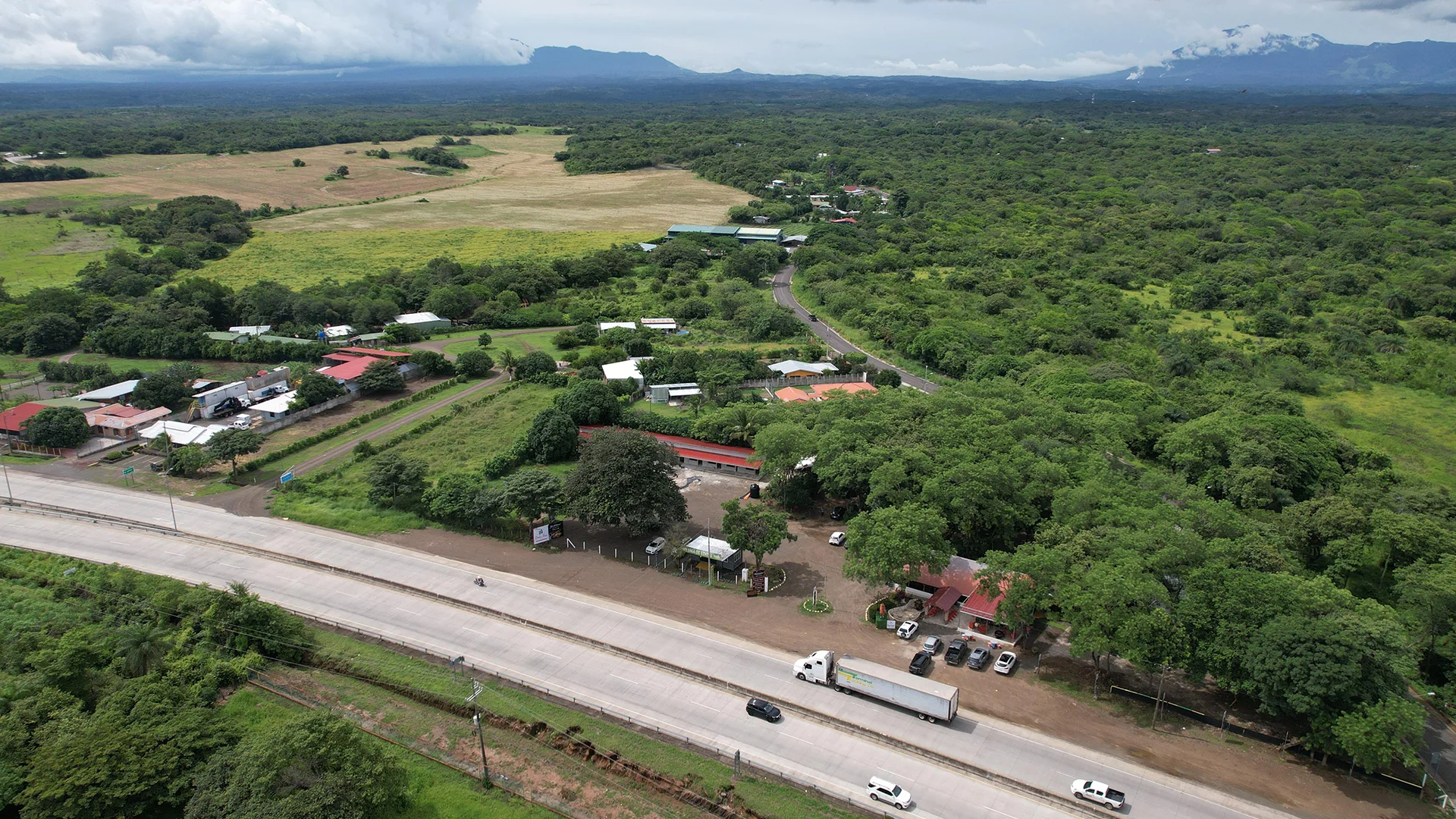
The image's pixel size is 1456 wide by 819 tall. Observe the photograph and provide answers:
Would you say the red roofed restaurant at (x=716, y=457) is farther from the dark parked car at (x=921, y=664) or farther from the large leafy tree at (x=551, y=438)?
the dark parked car at (x=921, y=664)

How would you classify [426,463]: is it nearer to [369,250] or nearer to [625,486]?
[625,486]

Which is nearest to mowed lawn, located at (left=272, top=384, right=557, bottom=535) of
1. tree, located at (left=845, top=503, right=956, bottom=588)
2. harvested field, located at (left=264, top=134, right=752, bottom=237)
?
tree, located at (left=845, top=503, right=956, bottom=588)

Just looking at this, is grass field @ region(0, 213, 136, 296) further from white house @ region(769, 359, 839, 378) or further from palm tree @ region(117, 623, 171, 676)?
white house @ region(769, 359, 839, 378)

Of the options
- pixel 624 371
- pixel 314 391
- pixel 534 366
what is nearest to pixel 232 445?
pixel 314 391

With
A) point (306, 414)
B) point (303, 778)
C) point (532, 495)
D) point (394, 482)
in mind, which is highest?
point (532, 495)

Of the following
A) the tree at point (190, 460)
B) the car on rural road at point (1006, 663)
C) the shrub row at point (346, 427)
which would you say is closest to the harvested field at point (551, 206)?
the shrub row at point (346, 427)

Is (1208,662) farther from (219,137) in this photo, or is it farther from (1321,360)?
(219,137)
